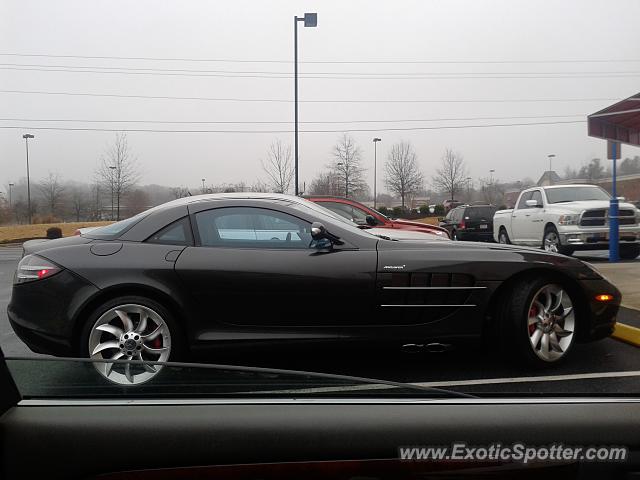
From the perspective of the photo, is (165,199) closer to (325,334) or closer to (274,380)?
(325,334)

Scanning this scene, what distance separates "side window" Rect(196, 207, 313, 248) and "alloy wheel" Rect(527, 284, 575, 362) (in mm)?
1566

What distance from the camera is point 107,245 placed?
136 inches

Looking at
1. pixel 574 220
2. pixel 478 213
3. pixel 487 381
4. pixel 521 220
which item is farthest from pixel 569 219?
pixel 487 381

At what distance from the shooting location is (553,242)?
1080 cm

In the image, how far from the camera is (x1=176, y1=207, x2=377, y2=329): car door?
3287 mm

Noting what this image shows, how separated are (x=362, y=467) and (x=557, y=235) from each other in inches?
419

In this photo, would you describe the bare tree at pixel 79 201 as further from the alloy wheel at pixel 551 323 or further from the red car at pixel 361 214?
the red car at pixel 361 214

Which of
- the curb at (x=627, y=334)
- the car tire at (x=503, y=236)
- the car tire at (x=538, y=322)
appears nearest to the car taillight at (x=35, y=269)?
the car tire at (x=538, y=322)

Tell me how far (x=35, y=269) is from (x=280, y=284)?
165 cm

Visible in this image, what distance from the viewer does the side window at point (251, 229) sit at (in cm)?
352

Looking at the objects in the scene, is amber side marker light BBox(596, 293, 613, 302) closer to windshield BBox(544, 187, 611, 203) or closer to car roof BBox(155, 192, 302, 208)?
car roof BBox(155, 192, 302, 208)

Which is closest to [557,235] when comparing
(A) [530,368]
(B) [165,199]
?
(A) [530,368]

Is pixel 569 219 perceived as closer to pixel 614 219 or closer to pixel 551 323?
pixel 614 219

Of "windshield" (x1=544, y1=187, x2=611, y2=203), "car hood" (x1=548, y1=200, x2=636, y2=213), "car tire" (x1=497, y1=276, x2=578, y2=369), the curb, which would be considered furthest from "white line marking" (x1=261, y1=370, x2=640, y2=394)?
"windshield" (x1=544, y1=187, x2=611, y2=203)
